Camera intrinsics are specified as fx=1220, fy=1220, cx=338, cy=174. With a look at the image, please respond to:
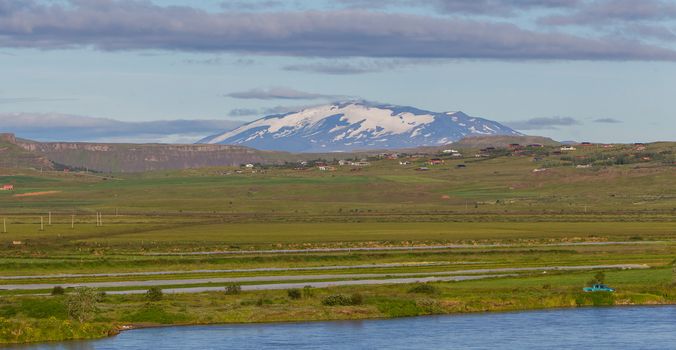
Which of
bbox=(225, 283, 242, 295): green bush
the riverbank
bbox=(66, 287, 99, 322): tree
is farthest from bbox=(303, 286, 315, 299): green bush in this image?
bbox=(66, 287, 99, 322): tree

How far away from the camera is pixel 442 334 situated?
57.2 meters

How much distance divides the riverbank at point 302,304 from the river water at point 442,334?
3.94 feet

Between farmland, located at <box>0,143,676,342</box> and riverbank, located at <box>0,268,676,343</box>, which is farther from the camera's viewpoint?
farmland, located at <box>0,143,676,342</box>

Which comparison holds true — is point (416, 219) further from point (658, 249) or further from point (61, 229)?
point (658, 249)

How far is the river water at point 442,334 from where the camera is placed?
178 ft

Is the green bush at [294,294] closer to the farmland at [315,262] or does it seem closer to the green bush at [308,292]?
the green bush at [308,292]

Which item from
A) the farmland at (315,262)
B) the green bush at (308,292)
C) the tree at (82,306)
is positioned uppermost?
the tree at (82,306)

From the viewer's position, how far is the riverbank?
5872 cm

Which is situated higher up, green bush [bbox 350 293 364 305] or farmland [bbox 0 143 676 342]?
green bush [bbox 350 293 364 305]

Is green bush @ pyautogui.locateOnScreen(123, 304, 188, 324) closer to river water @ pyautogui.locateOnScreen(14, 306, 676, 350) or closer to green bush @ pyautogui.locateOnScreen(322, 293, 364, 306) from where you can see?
river water @ pyautogui.locateOnScreen(14, 306, 676, 350)

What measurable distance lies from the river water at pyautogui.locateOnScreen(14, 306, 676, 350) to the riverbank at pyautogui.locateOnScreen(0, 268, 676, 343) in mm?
1202

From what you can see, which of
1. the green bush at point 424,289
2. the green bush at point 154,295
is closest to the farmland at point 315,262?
the green bush at point 424,289

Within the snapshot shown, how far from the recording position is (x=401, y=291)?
70.3 meters

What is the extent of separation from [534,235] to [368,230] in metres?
22.3
